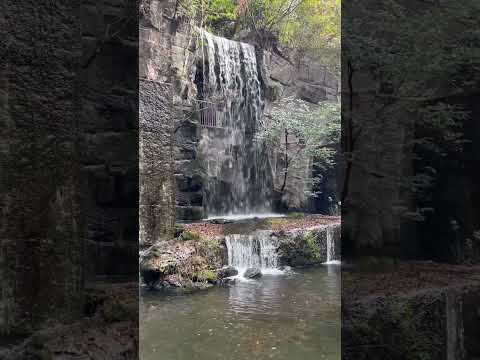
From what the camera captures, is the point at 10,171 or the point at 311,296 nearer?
the point at 10,171

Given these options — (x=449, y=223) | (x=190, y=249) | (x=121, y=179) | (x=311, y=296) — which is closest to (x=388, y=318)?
(x=449, y=223)

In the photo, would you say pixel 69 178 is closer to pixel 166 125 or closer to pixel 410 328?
pixel 410 328

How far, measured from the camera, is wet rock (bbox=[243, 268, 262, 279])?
28.0 ft

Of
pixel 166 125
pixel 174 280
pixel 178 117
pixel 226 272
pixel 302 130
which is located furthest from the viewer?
pixel 302 130

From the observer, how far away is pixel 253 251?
927cm

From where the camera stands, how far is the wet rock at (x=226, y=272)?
27.5ft

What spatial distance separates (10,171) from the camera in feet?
5.98

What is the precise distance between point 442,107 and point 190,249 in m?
7.02

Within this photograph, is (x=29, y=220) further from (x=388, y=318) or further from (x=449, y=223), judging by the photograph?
(x=449, y=223)

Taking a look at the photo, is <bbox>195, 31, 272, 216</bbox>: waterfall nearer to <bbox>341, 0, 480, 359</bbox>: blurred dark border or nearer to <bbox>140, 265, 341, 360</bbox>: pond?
<bbox>140, 265, 341, 360</bbox>: pond

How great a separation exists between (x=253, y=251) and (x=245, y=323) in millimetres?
3563

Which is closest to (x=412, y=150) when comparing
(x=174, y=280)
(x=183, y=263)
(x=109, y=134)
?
(x=109, y=134)

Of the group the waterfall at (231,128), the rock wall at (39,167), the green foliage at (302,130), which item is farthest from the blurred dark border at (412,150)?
the green foliage at (302,130)

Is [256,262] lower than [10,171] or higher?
lower
